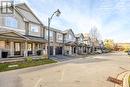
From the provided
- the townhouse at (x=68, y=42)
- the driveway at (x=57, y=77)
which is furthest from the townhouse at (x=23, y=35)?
the driveway at (x=57, y=77)

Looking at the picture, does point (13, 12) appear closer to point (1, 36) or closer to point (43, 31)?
point (1, 36)

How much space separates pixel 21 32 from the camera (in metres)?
29.0

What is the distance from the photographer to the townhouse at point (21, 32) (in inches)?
986

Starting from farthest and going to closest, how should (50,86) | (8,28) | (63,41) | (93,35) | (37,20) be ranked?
(93,35), (63,41), (37,20), (8,28), (50,86)

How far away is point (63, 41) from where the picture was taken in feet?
155

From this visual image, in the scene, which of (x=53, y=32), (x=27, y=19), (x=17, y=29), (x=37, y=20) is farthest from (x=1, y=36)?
(x=53, y=32)

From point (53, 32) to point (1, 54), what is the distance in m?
19.1

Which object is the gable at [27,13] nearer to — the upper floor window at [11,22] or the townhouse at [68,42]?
the upper floor window at [11,22]

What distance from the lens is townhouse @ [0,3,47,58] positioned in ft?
82.2

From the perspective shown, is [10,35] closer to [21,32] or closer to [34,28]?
[21,32]

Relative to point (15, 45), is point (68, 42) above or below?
above

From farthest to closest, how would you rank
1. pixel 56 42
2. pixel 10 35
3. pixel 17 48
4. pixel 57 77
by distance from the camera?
pixel 56 42 < pixel 17 48 < pixel 10 35 < pixel 57 77


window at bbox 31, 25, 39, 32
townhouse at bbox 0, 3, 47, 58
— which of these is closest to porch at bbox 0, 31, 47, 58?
townhouse at bbox 0, 3, 47, 58

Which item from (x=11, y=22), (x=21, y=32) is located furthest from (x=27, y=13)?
(x=11, y=22)
